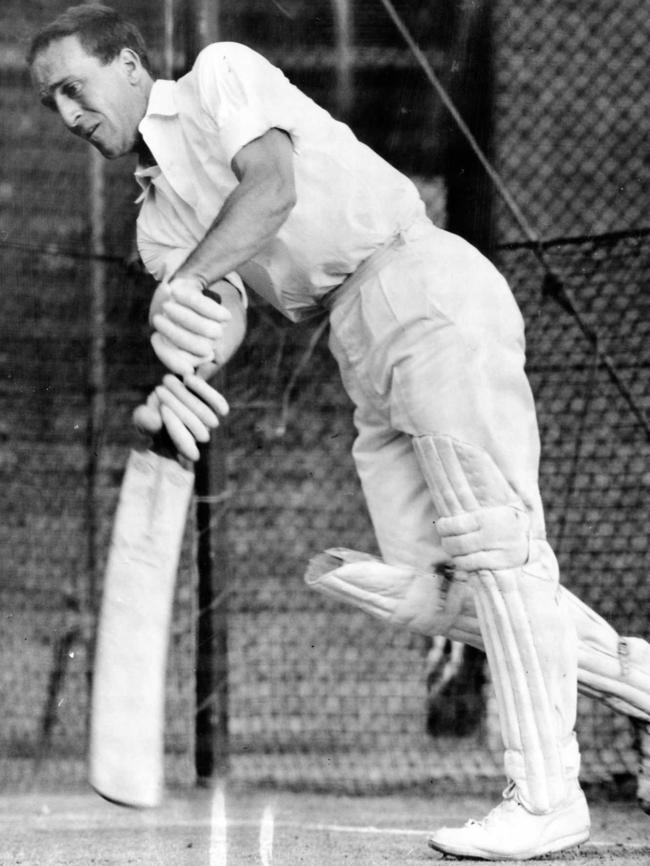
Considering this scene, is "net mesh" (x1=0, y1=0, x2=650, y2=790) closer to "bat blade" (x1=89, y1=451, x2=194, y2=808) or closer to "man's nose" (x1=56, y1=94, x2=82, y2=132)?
"man's nose" (x1=56, y1=94, x2=82, y2=132)

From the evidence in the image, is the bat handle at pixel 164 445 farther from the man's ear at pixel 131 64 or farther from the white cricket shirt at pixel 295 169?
the man's ear at pixel 131 64

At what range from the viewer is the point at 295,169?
8.41 ft

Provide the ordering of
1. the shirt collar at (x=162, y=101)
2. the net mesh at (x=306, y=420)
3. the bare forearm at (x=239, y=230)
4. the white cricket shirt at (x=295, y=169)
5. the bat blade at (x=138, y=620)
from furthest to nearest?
the net mesh at (x=306, y=420)
the shirt collar at (x=162, y=101)
the white cricket shirt at (x=295, y=169)
the bare forearm at (x=239, y=230)
the bat blade at (x=138, y=620)

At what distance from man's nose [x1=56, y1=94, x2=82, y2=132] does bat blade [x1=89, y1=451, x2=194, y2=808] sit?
76cm

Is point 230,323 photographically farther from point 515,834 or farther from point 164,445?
point 515,834

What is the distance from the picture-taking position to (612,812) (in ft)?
10.1

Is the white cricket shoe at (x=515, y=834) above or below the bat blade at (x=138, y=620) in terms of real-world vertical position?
below

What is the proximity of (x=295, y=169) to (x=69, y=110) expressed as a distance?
48cm

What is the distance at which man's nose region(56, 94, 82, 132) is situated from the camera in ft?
8.96

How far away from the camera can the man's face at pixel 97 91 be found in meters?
2.72

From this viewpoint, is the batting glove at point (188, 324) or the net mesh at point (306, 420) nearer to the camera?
the batting glove at point (188, 324)

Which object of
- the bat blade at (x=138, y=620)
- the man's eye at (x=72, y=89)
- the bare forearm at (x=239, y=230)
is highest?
the man's eye at (x=72, y=89)

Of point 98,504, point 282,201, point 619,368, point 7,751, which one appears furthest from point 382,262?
point 7,751

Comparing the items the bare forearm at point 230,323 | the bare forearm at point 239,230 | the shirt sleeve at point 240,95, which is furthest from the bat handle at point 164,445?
the shirt sleeve at point 240,95
